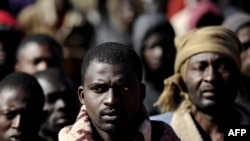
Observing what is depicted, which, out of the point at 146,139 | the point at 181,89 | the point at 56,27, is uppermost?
the point at 56,27

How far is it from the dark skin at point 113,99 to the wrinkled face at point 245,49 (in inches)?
113

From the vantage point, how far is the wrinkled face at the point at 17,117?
21.5 feet

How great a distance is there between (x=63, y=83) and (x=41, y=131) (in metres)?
0.46

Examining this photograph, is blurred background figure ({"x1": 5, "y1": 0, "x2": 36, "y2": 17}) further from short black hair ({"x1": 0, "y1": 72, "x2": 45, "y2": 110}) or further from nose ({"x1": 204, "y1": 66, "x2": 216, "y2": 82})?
nose ({"x1": 204, "y1": 66, "x2": 216, "y2": 82})

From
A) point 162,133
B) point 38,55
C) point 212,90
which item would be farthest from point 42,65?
point 162,133

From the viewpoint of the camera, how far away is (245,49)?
862 cm

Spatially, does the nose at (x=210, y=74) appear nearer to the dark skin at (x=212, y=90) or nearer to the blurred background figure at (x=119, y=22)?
the dark skin at (x=212, y=90)

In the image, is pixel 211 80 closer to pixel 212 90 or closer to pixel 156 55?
pixel 212 90

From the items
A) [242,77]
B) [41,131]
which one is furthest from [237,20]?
[41,131]

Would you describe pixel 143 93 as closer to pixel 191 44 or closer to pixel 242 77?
pixel 191 44

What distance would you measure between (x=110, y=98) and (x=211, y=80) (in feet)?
4.37

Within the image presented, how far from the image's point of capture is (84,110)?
5.80 metres

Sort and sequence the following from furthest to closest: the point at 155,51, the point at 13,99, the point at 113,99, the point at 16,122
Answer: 1. the point at 155,51
2. the point at 13,99
3. the point at 16,122
4. the point at 113,99

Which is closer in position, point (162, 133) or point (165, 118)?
point (162, 133)
